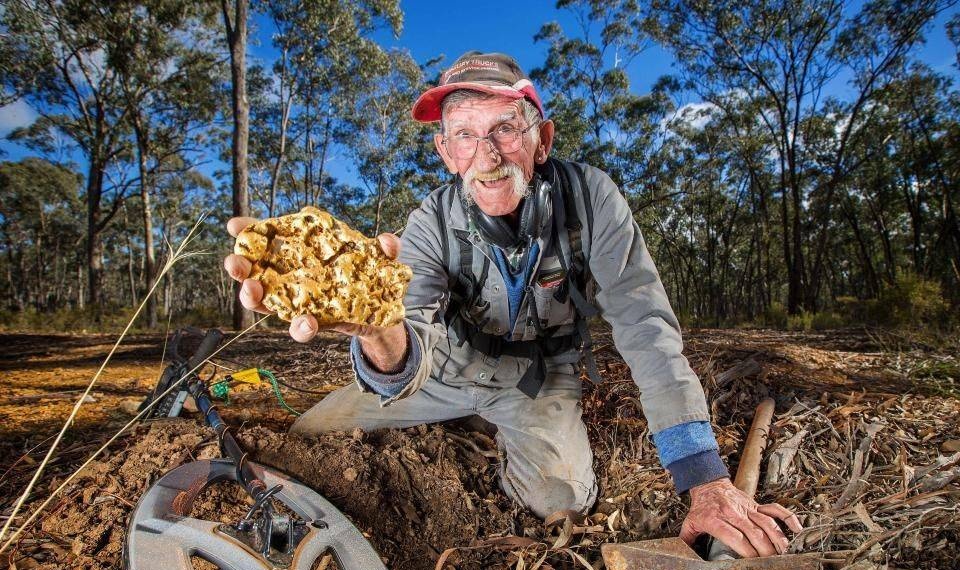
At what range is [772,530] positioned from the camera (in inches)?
57.6

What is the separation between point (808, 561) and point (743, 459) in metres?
0.68

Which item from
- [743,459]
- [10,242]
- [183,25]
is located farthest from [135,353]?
[10,242]

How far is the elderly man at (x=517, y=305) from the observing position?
1.90 meters

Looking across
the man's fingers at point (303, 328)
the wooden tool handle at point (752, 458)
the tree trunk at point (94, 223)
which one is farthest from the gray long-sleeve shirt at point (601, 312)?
the tree trunk at point (94, 223)

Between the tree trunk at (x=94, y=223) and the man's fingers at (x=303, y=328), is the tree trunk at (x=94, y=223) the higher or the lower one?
the higher one

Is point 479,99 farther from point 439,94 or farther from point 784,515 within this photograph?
point 784,515

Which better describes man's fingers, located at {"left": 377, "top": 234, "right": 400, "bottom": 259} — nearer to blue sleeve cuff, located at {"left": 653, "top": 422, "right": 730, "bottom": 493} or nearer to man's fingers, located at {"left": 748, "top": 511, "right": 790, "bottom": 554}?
blue sleeve cuff, located at {"left": 653, "top": 422, "right": 730, "bottom": 493}

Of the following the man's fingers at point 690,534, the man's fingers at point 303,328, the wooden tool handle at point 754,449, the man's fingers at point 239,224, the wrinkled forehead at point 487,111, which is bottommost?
the man's fingers at point 690,534

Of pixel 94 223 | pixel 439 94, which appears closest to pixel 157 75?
pixel 94 223

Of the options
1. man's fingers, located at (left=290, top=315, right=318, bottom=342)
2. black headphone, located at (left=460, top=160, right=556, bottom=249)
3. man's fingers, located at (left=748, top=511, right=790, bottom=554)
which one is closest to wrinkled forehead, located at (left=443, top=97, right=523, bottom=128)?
black headphone, located at (left=460, top=160, right=556, bottom=249)

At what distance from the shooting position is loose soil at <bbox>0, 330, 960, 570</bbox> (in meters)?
1.53

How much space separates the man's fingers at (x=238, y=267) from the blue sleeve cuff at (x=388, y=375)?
572 millimetres

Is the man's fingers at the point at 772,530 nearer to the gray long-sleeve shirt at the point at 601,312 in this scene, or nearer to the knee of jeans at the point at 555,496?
the gray long-sleeve shirt at the point at 601,312

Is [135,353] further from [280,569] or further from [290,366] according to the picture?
[280,569]
